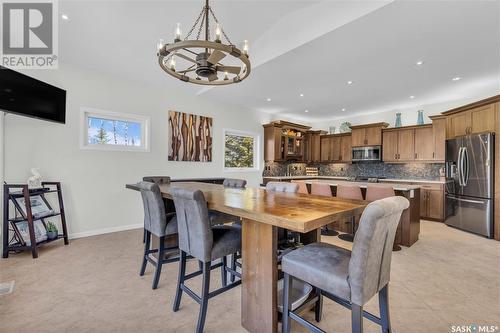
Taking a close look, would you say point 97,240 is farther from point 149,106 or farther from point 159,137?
point 149,106

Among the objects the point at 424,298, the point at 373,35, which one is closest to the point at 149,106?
the point at 373,35

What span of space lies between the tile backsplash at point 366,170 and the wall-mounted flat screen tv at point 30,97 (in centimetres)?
462

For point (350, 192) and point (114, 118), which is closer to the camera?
point (350, 192)

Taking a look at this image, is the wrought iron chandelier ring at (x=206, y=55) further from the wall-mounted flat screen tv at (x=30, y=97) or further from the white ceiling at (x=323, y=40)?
the wall-mounted flat screen tv at (x=30, y=97)

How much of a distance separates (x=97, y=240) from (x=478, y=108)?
6745mm

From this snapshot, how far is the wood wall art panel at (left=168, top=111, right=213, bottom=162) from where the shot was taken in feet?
15.3

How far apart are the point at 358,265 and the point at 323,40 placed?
2542 millimetres

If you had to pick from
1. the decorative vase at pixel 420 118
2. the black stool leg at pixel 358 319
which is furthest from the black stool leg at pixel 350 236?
the decorative vase at pixel 420 118

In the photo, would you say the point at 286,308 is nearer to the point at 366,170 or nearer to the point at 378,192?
the point at 378,192

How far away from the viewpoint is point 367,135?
240 inches

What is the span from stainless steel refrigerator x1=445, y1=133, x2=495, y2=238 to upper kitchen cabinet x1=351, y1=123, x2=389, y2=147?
4.97 ft

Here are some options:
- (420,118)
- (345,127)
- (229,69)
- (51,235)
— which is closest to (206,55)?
(229,69)

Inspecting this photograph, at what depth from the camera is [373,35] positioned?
2570 millimetres

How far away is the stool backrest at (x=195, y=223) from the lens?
1.62 meters
